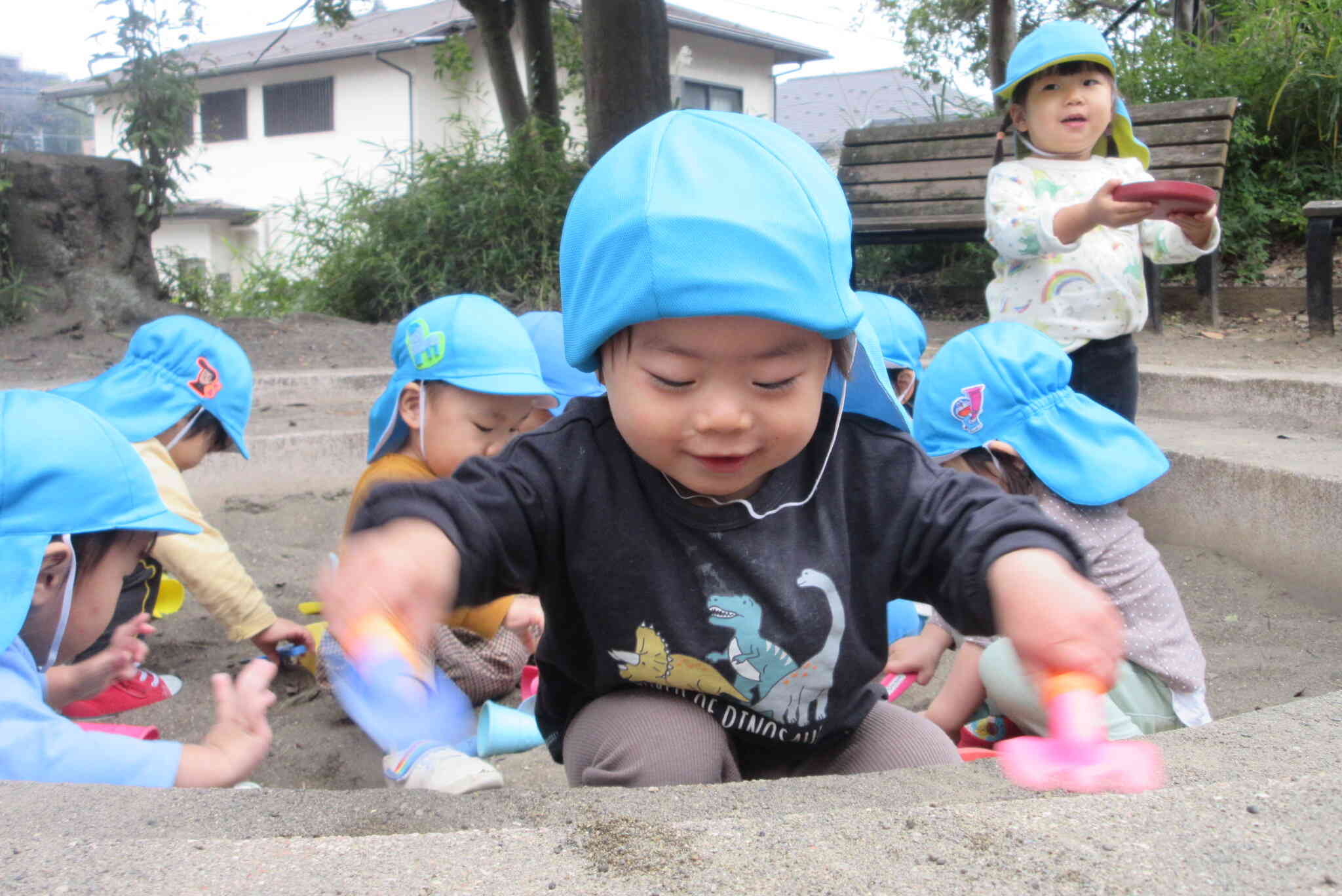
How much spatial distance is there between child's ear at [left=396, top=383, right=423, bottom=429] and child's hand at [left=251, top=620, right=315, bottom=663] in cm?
60

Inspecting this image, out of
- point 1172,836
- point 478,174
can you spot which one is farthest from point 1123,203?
point 478,174

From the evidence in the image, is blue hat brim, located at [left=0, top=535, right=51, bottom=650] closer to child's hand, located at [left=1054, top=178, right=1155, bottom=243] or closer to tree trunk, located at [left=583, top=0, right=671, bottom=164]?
child's hand, located at [left=1054, top=178, right=1155, bottom=243]

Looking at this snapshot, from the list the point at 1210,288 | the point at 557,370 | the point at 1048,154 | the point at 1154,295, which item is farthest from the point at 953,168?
the point at 557,370

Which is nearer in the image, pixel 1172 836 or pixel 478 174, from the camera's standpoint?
pixel 1172 836

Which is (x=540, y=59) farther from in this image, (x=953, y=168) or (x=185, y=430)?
(x=185, y=430)

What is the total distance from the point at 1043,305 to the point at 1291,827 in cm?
244

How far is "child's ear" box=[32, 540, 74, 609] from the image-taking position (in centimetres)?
183

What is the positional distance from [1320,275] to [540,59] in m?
6.09

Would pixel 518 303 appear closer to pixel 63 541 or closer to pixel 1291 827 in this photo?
pixel 63 541

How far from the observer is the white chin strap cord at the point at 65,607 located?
187 centimetres

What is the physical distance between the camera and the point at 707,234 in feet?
3.91

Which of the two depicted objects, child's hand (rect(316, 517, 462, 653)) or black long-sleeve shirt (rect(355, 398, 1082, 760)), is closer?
child's hand (rect(316, 517, 462, 653))

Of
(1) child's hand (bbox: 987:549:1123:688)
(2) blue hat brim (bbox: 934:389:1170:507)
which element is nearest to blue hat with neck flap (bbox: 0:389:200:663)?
(1) child's hand (bbox: 987:549:1123:688)

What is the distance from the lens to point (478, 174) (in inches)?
340
